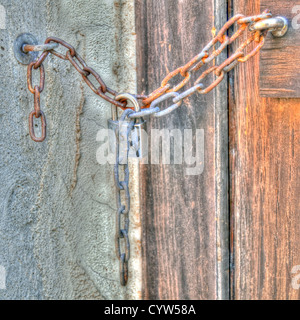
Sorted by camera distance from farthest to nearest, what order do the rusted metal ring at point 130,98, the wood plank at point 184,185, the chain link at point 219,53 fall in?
1. the wood plank at point 184,185
2. the rusted metal ring at point 130,98
3. the chain link at point 219,53

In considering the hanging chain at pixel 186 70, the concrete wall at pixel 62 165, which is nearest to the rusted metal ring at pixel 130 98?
the hanging chain at pixel 186 70

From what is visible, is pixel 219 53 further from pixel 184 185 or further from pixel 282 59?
pixel 184 185

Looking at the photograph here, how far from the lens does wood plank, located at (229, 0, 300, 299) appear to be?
781mm

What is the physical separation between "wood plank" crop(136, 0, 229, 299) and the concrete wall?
0.06 meters

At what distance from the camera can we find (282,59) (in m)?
0.70

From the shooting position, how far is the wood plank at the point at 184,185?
→ 0.88m

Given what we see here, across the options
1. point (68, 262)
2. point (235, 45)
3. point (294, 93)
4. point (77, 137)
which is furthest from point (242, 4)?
point (68, 262)

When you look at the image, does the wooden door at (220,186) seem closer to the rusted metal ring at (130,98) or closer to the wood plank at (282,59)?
the wood plank at (282,59)

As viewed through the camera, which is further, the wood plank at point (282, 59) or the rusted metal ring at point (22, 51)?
the rusted metal ring at point (22, 51)

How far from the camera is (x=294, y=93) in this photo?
70 cm

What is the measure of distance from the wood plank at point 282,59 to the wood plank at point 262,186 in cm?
6

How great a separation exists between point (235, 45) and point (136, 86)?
270mm

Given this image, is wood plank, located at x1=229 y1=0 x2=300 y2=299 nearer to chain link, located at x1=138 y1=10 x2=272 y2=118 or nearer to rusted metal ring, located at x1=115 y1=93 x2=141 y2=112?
chain link, located at x1=138 y1=10 x2=272 y2=118

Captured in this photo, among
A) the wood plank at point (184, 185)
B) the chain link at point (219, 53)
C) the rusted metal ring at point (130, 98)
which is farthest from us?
the wood plank at point (184, 185)
